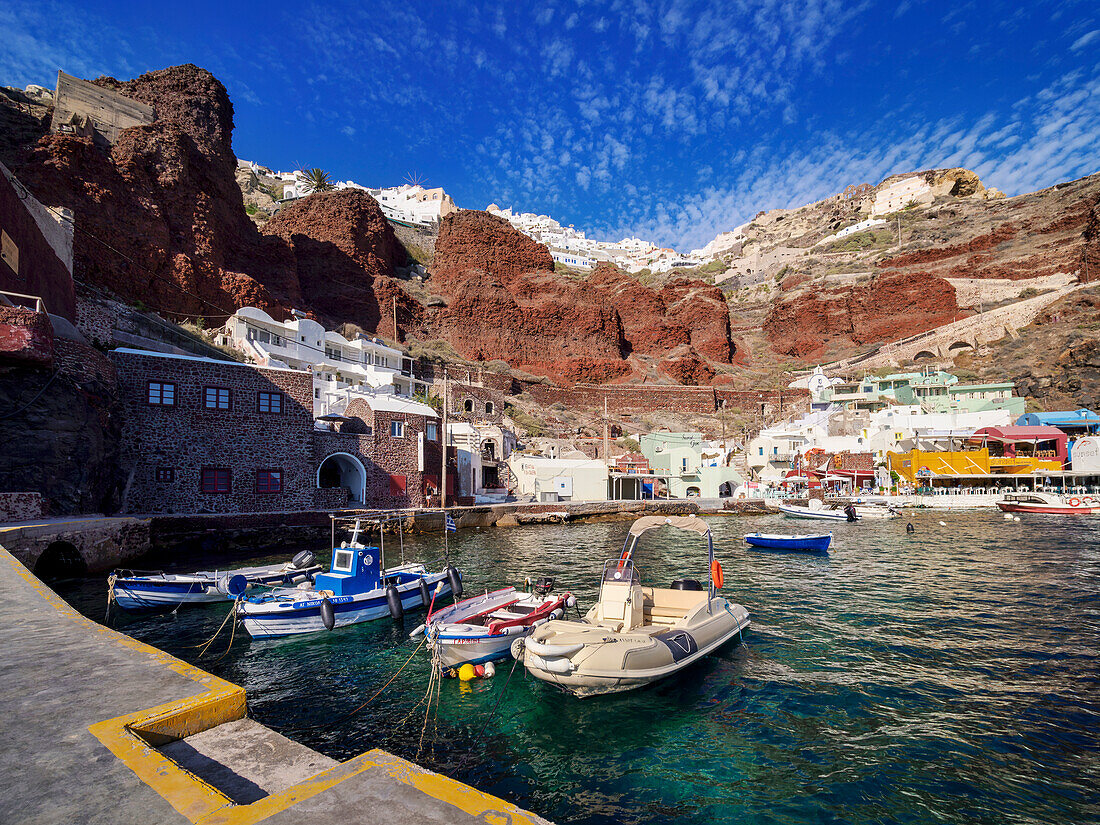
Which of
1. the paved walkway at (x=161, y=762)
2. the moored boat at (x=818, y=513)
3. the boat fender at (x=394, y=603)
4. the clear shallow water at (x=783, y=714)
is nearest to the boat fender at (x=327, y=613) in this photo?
the clear shallow water at (x=783, y=714)

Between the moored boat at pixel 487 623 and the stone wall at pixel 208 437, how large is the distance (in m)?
16.1

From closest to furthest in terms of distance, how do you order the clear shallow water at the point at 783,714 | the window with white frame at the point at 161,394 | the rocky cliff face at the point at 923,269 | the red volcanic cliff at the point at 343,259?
1. the clear shallow water at the point at 783,714
2. the window with white frame at the point at 161,394
3. the red volcanic cliff at the point at 343,259
4. the rocky cliff face at the point at 923,269

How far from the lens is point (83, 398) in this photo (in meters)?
18.4

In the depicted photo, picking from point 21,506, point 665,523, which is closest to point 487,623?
point 665,523

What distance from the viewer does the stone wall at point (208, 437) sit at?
21828 mm

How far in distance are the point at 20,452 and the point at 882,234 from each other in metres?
132

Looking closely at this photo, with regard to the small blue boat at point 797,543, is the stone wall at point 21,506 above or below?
above

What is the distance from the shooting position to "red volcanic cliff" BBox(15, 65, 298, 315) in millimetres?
36281

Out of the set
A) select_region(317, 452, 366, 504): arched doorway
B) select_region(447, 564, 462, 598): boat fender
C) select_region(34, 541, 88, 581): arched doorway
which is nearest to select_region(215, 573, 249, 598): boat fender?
select_region(34, 541, 88, 581): arched doorway

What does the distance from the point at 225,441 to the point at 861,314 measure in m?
95.5

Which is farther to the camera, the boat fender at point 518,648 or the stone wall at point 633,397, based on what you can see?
the stone wall at point 633,397

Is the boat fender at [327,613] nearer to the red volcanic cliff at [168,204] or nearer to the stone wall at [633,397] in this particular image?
the red volcanic cliff at [168,204]

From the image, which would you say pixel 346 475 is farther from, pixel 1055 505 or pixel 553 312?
pixel 553 312

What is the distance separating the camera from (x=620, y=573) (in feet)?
34.9
